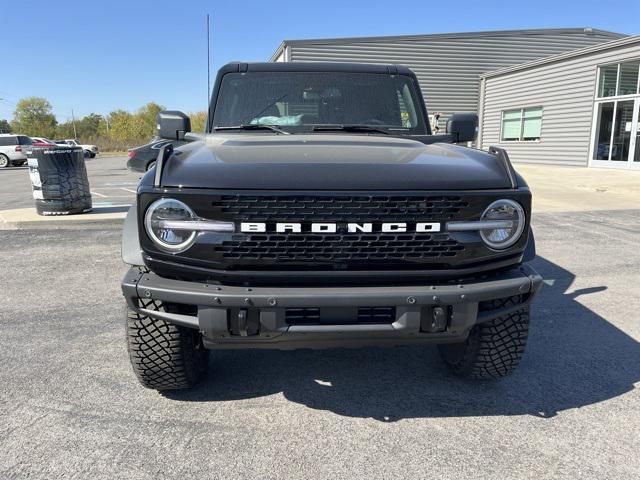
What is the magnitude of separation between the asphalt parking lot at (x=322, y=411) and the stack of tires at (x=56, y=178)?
4.62 meters

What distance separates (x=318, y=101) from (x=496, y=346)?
2142 mm

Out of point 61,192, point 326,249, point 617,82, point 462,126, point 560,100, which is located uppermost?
point 617,82

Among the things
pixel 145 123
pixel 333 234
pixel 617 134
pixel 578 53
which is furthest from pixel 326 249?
pixel 145 123

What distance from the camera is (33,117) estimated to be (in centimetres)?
8762

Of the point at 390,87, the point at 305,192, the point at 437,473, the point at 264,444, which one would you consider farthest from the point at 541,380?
the point at 390,87

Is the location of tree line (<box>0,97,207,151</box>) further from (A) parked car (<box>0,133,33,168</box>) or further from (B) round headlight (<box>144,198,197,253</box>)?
(B) round headlight (<box>144,198,197,253</box>)

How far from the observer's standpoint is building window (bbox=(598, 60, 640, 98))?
1520 centimetres

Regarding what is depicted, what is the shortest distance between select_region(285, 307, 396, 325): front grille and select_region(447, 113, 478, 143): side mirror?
6.26 ft

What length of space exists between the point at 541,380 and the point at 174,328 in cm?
210

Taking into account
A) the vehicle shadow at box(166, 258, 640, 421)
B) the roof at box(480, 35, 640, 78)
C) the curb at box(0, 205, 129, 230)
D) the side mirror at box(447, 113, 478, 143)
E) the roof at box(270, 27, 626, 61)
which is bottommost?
the vehicle shadow at box(166, 258, 640, 421)

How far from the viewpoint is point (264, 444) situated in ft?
7.83

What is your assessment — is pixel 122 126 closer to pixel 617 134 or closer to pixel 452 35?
pixel 452 35

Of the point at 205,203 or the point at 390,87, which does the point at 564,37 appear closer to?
the point at 390,87

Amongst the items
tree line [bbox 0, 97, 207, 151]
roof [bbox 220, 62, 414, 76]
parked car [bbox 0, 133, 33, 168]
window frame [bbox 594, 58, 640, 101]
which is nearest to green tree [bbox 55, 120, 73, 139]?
tree line [bbox 0, 97, 207, 151]
